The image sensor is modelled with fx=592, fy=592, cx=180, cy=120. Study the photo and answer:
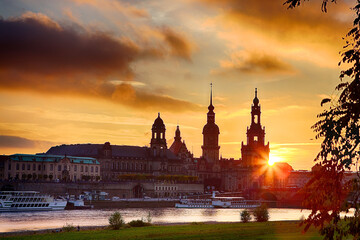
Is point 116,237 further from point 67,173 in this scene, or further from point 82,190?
point 67,173

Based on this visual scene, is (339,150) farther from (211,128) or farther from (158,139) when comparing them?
(211,128)

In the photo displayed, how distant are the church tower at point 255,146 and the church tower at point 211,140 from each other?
8403 millimetres

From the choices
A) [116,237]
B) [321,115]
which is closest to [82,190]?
[116,237]

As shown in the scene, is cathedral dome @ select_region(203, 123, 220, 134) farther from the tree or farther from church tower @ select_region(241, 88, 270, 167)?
the tree

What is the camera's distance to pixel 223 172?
568 feet

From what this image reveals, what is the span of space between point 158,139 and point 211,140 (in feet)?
81.6

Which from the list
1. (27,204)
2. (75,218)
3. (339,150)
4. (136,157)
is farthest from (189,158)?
(339,150)

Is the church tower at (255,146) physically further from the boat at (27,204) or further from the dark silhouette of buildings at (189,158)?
the boat at (27,204)

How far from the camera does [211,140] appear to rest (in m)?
177

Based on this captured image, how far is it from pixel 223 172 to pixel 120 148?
34712mm

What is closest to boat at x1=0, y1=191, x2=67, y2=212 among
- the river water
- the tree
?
the river water

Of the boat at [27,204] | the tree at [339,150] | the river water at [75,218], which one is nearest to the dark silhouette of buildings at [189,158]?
the boat at [27,204]

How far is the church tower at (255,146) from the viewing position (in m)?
172

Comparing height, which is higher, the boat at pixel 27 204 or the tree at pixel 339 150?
the tree at pixel 339 150
